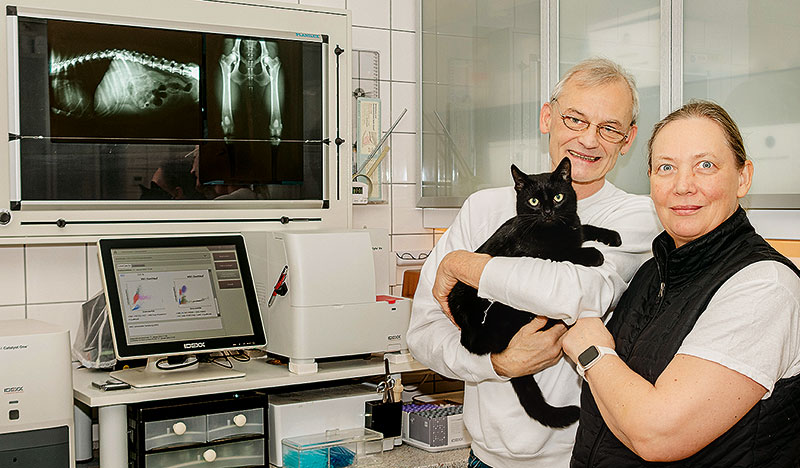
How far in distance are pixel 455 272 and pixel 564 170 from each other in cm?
26

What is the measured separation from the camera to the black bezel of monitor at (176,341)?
2.13 meters

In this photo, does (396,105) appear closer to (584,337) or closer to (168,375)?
(168,375)

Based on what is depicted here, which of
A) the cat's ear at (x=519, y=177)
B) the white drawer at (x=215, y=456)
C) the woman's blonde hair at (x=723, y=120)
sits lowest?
the white drawer at (x=215, y=456)

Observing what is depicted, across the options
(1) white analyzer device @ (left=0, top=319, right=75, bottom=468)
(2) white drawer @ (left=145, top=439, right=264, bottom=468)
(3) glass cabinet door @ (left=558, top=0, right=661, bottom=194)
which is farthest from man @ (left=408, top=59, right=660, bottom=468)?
(1) white analyzer device @ (left=0, top=319, right=75, bottom=468)

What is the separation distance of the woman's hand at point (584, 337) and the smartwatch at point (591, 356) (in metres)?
0.01

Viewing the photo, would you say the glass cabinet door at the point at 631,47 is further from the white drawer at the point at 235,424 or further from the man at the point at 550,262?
the white drawer at the point at 235,424

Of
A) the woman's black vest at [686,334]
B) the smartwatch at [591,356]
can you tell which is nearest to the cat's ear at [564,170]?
the woman's black vest at [686,334]

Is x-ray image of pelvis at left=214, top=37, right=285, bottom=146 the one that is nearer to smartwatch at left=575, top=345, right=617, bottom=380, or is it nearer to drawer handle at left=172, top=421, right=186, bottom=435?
drawer handle at left=172, top=421, right=186, bottom=435

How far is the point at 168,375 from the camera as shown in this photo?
7.27 feet

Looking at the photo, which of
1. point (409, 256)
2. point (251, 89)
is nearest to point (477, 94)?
point (409, 256)

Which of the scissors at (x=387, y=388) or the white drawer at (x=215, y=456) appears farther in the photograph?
the scissors at (x=387, y=388)

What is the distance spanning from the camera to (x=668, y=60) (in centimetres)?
198

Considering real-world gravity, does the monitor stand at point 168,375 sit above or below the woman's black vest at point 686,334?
below

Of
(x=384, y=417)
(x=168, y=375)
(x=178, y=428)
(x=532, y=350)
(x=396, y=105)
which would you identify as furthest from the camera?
(x=396, y=105)
